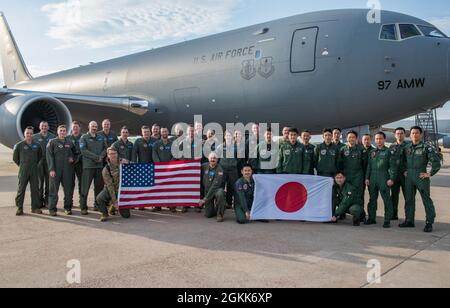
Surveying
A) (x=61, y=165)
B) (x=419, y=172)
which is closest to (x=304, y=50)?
(x=419, y=172)

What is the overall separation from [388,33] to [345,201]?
4051mm

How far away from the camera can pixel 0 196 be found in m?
8.59

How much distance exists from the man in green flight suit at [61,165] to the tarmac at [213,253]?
21.9 inches

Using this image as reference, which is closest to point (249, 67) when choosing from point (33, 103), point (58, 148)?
point (58, 148)

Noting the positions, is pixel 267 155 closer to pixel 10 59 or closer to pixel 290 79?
pixel 290 79

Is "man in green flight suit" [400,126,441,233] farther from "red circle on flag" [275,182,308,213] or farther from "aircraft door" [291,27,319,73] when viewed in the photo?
"aircraft door" [291,27,319,73]

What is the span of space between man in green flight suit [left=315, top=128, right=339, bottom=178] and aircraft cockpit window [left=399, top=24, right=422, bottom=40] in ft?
10.2

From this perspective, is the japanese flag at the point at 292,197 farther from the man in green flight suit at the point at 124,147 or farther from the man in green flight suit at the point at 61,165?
the man in green flight suit at the point at 61,165

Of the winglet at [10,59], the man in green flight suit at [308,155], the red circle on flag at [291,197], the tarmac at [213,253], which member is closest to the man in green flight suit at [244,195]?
the tarmac at [213,253]

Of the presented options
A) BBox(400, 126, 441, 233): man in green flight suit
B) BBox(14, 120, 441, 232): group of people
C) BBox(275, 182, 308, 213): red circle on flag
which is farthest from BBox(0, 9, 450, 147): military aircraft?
BBox(275, 182, 308, 213): red circle on flag

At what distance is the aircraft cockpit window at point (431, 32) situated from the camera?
8.06 metres

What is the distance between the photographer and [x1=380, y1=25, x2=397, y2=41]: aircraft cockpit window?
8.11 meters

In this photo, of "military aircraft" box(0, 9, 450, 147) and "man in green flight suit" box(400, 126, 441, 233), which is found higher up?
"military aircraft" box(0, 9, 450, 147)
